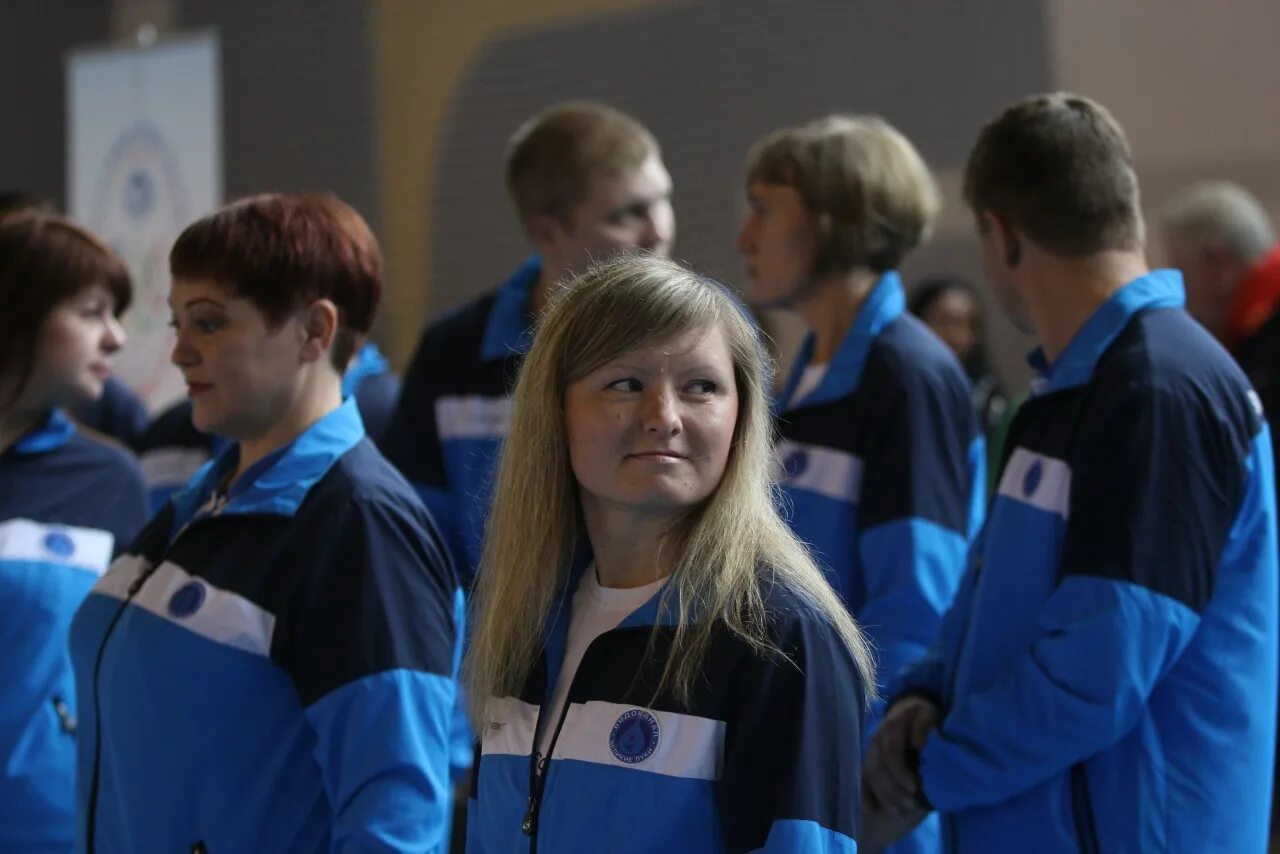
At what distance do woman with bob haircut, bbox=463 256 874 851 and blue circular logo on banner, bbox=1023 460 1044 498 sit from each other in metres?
0.52

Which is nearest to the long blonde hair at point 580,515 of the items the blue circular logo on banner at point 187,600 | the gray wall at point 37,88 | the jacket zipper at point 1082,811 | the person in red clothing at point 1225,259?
the blue circular logo on banner at point 187,600

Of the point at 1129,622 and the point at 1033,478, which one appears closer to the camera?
the point at 1129,622

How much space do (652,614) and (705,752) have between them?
0.52ft

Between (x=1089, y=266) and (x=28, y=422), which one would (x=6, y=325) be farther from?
(x=1089, y=266)

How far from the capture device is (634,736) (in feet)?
4.71

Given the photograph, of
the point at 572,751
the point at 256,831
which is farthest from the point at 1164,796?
the point at 256,831

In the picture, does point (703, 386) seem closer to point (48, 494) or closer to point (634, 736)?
point (634, 736)

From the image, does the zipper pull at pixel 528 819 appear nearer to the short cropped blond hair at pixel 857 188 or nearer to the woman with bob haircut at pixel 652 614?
the woman with bob haircut at pixel 652 614

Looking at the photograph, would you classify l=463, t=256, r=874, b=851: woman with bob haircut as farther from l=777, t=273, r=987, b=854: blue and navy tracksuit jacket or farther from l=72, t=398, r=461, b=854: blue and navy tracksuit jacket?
l=777, t=273, r=987, b=854: blue and navy tracksuit jacket

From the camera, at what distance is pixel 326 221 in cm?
198

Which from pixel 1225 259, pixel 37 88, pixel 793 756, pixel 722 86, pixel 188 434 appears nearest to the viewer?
pixel 793 756

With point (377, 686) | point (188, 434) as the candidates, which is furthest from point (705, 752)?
point (188, 434)

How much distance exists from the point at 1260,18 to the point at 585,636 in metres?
3.69

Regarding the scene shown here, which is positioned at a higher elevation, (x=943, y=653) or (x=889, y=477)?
(x=889, y=477)
